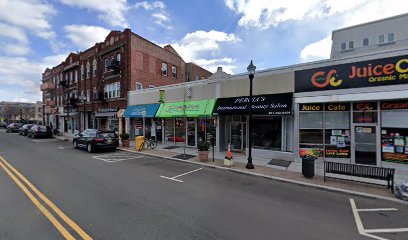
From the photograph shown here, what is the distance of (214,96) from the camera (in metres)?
14.9

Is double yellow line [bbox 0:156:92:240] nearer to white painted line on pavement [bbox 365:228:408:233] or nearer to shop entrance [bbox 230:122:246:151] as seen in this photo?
white painted line on pavement [bbox 365:228:408:233]

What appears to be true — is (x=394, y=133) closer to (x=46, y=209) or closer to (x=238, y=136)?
(x=238, y=136)

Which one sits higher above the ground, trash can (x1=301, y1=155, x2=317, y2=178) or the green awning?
the green awning

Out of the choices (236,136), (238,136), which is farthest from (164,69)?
(238,136)

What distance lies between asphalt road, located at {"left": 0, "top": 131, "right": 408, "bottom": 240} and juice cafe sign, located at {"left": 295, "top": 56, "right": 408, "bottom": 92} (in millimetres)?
6044

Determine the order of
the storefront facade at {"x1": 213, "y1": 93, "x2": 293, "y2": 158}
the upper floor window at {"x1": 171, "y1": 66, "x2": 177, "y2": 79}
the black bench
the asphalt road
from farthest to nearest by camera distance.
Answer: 1. the upper floor window at {"x1": 171, "y1": 66, "x2": 177, "y2": 79}
2. the storefront facade at {"x1": 213, "y1": 93, "x2": 293, "y2": 158}
3. the black bench
4. the asphalt road

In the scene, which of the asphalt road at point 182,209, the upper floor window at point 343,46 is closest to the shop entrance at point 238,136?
the asphalt road at point 182,209

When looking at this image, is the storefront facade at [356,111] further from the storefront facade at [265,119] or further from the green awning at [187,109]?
the green awning at [187,109]

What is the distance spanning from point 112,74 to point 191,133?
561 inches

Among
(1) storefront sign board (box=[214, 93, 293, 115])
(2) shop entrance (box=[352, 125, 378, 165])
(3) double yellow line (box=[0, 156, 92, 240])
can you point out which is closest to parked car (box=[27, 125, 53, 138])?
(3) double yellow line (box=[0, 156, 92, 240])

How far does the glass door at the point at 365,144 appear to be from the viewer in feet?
32.1

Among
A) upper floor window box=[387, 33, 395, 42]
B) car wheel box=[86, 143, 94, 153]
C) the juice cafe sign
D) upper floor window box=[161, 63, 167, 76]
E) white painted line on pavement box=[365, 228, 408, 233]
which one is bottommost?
white painted line on pavement box=[365, 228, 408, 233]

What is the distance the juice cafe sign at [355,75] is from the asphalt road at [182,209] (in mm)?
6044

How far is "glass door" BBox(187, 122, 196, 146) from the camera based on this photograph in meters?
16.5
